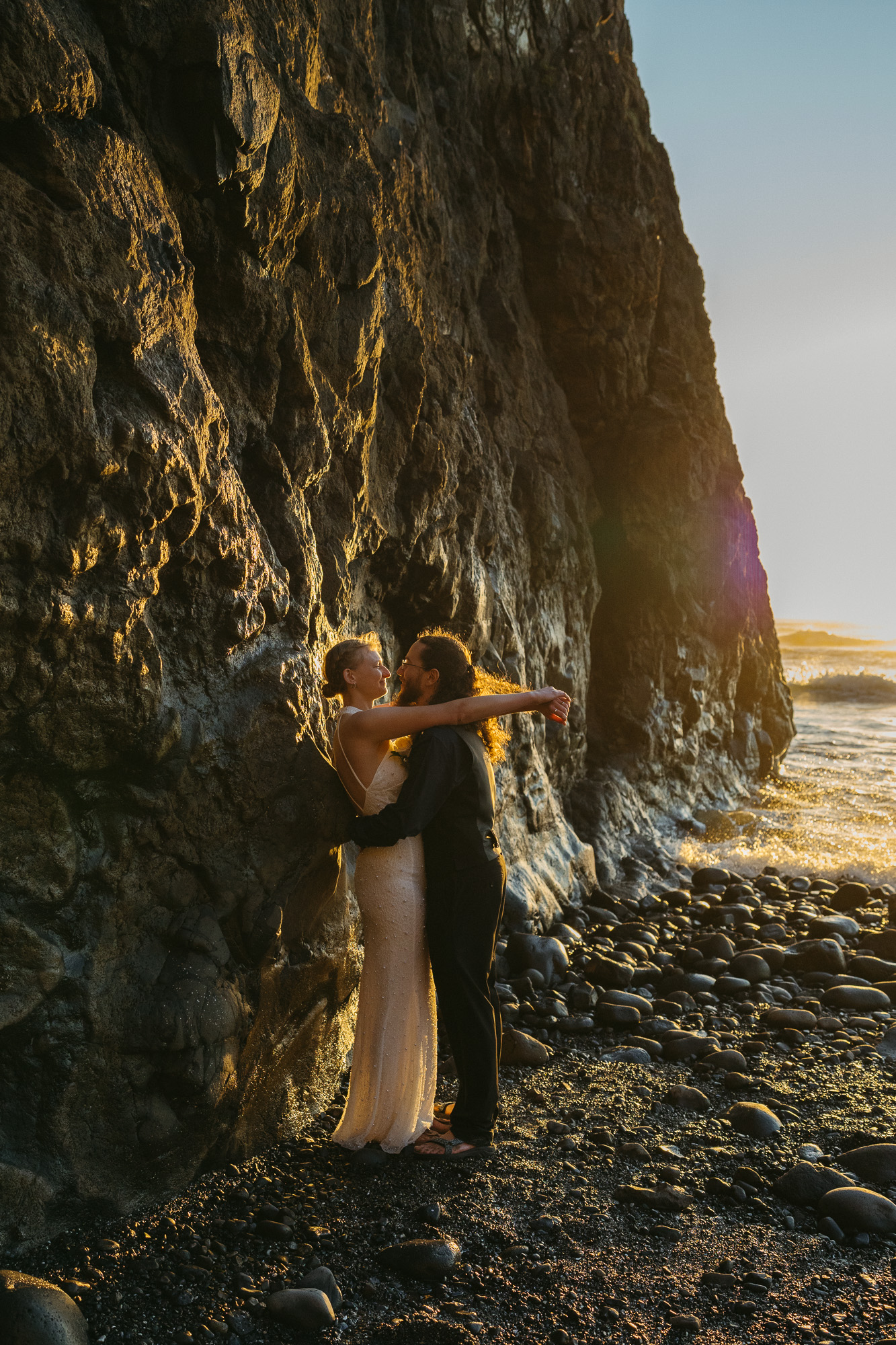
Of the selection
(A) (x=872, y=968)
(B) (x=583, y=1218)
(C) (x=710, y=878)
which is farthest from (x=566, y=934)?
(B) (x=583, y=1218)

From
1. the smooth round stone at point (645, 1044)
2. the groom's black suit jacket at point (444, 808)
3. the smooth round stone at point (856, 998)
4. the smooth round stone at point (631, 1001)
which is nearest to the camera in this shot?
the groom's black suit jacket at point (444, 808)

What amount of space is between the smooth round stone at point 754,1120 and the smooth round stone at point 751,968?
235cm

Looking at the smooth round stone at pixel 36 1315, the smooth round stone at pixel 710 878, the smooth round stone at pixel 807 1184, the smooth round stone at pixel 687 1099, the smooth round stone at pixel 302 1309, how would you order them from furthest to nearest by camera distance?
the smooth round stone at pixel 710 878 → the smooth round stone at pixel 687 1099 → the smooth round stone at pixel 807 1184 → the smooth round stone at pixel 302 1309 → the smooth round stone at pixel 36 1315

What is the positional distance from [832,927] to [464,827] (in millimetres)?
5666

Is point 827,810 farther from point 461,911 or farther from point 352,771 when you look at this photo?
point 352,771

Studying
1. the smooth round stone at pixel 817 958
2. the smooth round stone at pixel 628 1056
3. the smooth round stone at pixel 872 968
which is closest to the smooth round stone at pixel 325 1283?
the smooth round stone at pixel 628 1056

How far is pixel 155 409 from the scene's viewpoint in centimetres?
372

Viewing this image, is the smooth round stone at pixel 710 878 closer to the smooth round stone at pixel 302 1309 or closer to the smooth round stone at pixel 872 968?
the smooth round stone at pixel 872 968

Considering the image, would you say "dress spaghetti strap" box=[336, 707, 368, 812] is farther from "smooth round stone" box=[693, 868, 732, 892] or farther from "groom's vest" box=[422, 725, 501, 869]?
"smooth round stone" box=[693, 868, 732, 892]

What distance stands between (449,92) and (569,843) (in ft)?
25.6

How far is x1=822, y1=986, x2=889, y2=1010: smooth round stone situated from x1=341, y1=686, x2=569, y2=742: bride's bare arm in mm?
4105

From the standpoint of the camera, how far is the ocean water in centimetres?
1188

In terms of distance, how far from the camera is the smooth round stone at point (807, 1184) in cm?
423

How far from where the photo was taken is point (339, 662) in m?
4.75
